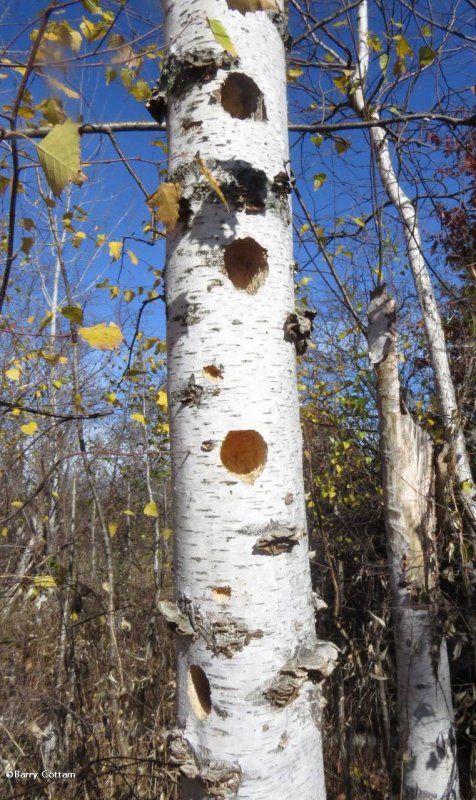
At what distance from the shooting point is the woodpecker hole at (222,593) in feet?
3.50

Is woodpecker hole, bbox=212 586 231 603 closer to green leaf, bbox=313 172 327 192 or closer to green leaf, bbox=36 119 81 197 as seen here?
green leaf, bbox=36 119 81 197

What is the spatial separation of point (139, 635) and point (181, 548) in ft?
11.0

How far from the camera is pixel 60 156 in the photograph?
2.67 feet

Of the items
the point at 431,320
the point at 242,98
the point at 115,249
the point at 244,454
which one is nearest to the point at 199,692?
the point at 244,454

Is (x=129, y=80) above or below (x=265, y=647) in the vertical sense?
above

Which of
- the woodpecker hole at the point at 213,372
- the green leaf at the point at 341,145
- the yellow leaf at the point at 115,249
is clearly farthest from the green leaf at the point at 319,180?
the woodpecker hole at the point at 213,372

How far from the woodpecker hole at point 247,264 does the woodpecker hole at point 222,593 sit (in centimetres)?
65

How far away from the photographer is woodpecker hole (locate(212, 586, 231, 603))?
1.07 m

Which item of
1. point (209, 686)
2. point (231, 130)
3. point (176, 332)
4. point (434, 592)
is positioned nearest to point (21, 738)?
point (434, 592)

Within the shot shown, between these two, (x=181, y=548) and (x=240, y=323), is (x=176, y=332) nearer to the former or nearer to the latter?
(x=240, y=323)

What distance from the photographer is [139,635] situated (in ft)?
13.3

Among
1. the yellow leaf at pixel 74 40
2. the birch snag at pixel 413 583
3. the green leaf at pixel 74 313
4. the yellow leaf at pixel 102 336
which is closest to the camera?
the yellow leaf at pixel 102 336

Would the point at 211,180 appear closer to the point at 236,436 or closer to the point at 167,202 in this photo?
the point at 167,202

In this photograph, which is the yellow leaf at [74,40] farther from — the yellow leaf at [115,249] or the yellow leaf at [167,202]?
the yellow leaf at [167,202]
